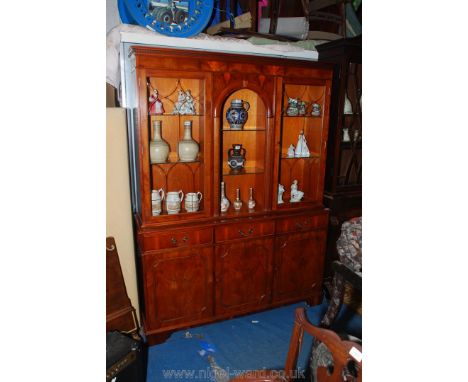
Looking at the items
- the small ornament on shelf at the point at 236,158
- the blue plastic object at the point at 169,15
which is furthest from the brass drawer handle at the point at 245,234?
the blue plastic object at the point at 169,15

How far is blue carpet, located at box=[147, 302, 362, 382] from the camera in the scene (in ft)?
6.48

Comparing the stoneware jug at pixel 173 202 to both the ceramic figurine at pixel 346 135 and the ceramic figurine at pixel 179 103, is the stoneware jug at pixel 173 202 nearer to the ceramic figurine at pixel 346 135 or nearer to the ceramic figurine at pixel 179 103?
the ceramic figurine at pixel 179 103

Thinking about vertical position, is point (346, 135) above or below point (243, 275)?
above

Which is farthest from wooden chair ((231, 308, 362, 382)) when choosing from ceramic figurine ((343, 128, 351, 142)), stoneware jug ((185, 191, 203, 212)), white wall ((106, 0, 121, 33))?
white wall ((106, 0, 121, 33))

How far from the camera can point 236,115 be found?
2.30m

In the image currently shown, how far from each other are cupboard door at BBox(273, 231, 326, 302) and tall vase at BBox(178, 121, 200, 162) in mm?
887

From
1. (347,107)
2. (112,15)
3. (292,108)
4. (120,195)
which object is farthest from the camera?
(347,107)

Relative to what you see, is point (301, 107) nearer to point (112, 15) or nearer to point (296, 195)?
point (296, 195)

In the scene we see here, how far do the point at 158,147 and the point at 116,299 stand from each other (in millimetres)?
1078

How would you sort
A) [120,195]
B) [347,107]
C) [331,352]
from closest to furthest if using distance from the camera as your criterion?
[331,352]
[120,195]
[347,107]

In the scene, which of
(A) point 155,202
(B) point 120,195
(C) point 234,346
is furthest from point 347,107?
(C) point 234,346
